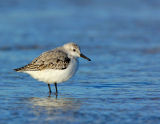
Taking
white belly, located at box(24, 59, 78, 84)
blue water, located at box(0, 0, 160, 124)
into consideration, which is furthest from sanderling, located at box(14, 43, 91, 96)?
blue water, located at box(0, 0, 160, 124)

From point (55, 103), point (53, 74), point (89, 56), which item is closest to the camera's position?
point (55, 103)

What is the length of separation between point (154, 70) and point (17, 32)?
21.8 feet

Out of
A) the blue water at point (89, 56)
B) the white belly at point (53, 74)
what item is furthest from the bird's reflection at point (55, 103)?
the white belly at point (53, 74)

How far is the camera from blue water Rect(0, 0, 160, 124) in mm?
6742

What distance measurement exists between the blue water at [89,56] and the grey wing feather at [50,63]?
20.0 inches

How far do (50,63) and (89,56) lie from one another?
4205 mm

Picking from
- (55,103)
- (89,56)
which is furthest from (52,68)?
(89,56)

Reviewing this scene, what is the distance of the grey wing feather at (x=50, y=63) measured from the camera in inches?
321

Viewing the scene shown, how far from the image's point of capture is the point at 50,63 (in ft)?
26.9

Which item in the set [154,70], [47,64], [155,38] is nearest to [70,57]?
[47,64]

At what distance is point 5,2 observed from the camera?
21.0m

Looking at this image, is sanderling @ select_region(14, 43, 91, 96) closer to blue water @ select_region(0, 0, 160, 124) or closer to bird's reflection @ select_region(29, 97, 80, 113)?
blue water @ select_region(0, 0, 160, 124)

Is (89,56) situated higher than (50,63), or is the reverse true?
(89,56)

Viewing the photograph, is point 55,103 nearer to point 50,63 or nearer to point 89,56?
point 50,63
